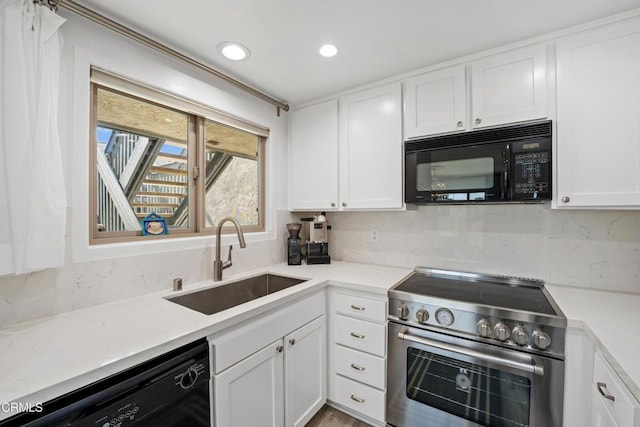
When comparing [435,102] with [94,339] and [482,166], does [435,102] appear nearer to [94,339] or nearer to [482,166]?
[482,166]

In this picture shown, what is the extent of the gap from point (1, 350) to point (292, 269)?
1.50 metres

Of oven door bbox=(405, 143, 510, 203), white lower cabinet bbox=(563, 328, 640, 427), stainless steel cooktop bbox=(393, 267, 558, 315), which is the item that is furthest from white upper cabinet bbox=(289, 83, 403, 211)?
white lower cabinet bbox=(563, 328, 640, 427)

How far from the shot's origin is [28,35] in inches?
42.4

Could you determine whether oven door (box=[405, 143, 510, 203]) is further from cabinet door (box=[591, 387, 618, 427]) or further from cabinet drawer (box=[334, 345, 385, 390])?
cabinet drawer (box=[334, 345, 385, 390])

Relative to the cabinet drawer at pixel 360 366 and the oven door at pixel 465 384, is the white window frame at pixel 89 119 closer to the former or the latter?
the cabinet drawer at pixel 360 366

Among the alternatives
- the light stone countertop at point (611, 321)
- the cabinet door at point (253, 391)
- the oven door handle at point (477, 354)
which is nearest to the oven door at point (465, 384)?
the oven door handle at point (477, 354)

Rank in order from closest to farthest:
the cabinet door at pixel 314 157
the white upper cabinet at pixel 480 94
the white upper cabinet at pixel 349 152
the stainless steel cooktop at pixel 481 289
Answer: the stainless steel cooktop at pixel 481 289 < the white upper cabinet at pixel 480 94 < the white upper cabinet at pixel 349 152 < the cabinet door at pixel 314 157

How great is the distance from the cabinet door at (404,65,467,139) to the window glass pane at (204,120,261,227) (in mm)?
1234

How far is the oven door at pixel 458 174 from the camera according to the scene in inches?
61.2

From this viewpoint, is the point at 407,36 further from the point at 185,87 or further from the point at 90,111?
the point at 90,111

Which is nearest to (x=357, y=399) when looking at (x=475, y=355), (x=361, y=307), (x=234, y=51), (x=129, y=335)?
(x=361, y=307)

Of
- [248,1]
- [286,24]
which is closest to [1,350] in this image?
[248,1]

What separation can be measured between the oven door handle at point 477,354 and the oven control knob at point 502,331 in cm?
10

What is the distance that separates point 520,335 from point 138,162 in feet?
7.24
